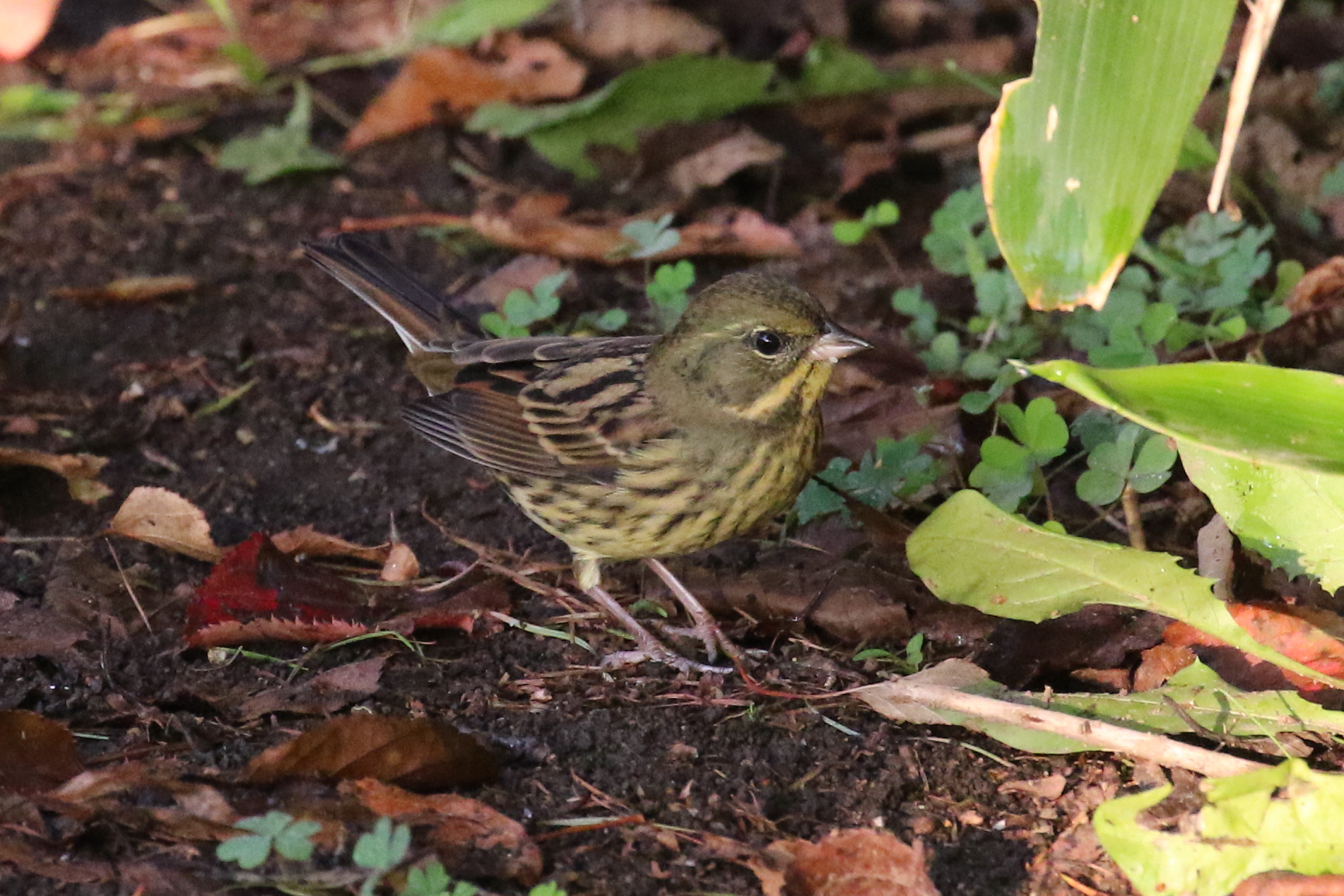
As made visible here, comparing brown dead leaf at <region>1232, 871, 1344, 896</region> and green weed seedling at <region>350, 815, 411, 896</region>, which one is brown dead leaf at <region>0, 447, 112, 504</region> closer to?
green weed seedling at <region>350, 815, 411, 896</region>

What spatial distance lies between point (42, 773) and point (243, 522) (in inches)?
49.9

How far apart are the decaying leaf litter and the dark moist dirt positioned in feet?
0.04

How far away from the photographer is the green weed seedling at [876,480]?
148 inches

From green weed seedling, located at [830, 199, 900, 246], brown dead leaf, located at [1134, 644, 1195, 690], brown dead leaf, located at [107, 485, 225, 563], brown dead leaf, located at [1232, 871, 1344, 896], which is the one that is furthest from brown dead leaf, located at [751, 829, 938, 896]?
green weed seedling, located at [830, 199, 900, 246]

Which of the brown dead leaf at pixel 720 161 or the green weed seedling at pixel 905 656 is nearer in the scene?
the green weed seedling at pixel 905 656

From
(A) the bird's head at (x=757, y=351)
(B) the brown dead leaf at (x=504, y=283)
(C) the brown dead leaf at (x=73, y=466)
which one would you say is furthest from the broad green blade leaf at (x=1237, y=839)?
(B) the brown dead leaf at (x=504, y=283)

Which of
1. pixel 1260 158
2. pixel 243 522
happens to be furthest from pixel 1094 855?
pixel 1260 158

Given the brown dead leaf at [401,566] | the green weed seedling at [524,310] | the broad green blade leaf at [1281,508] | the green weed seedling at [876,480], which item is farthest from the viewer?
the green weed seedling at [524,310]

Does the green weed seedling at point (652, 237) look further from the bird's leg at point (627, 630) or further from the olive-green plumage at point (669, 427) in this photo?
the bird's leg at point (627, 630)

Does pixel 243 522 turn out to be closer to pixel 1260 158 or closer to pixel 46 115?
pixel 46 115

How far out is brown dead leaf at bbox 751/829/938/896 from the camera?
2674 millimetres

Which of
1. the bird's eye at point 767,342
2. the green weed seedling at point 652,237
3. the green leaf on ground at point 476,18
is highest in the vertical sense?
the green leaf on ground at point 476,18

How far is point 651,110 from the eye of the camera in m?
5.72

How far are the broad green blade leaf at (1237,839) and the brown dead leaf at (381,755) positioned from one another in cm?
123
